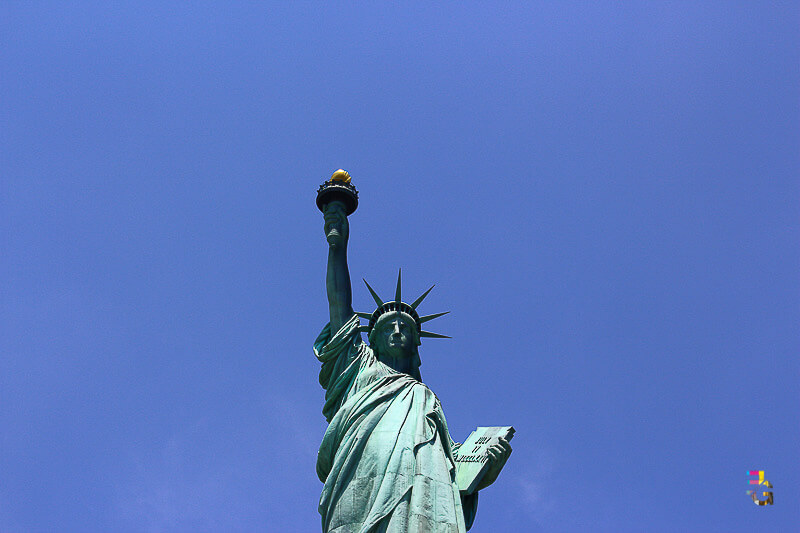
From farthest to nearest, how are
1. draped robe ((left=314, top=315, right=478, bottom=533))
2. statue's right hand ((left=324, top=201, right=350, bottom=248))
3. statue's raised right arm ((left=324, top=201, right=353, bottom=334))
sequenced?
statue's right hand ((left=324, top=201, right=350, bottom=248)), statue's raised right arm ((left=324, top=201, right=353, bottom=334)), draped robe ((left=314, top=315, right=478, bottom=533))

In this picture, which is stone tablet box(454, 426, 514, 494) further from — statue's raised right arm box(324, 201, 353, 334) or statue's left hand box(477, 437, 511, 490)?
statue's raised right arm box(324, 201, 353, 334)

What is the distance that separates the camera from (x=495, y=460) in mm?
11633

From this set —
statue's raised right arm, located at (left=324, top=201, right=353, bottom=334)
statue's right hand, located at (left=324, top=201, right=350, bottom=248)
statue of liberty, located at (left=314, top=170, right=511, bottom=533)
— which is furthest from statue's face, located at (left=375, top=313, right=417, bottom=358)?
statue's right hand, located at (left=324, top=201, right=350, bottom=248)

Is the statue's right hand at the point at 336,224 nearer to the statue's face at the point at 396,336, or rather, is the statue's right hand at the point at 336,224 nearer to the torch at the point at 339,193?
the torch at the point at 339,193

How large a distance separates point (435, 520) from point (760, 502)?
3548 millimetres

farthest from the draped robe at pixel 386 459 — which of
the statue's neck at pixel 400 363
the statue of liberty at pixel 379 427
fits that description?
the statue's neck at pixel 400 363

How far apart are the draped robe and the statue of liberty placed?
0.01 meters

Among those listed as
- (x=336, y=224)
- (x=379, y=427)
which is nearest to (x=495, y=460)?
(x=379, y=427)

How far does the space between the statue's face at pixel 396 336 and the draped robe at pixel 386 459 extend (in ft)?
1.09

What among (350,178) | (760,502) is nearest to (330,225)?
(350,178)

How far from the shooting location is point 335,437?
11.6 meters

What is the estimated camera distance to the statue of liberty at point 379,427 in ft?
33.8

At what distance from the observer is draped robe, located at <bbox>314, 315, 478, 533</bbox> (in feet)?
33.4

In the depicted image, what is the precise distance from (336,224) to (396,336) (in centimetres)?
236
